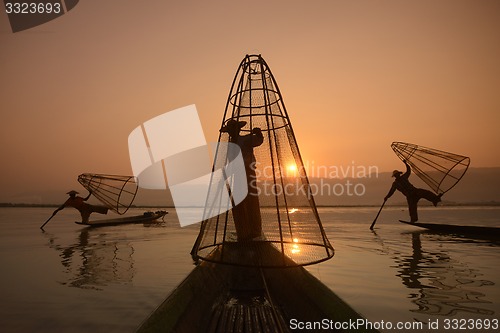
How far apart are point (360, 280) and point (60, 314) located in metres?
5.85

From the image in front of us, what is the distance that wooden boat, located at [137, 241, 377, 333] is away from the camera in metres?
3.00

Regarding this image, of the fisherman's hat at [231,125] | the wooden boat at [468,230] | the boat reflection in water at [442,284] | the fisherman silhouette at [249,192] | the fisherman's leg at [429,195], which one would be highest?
the fisherman's hat at [231,125]

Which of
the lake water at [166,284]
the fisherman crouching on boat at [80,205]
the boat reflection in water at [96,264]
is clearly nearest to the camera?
the lake water at [166,284]

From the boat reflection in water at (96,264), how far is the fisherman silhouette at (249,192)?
3.22 metres

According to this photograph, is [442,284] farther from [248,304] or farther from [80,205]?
[80,205]

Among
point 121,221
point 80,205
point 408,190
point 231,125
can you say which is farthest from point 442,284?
point 121,221

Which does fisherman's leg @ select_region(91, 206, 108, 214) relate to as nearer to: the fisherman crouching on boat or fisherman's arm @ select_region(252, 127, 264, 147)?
the fisherman crouching on boat

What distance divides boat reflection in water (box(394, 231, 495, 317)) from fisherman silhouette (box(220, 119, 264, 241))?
9.72ft

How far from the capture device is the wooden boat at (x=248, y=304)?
9.83 ft

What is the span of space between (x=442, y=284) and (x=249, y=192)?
4.47m

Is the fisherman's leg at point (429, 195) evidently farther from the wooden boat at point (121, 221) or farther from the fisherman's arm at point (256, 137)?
the wooden boat at point (121, 221)

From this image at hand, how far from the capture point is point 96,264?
28.8ft

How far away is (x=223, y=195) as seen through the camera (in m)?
6.13

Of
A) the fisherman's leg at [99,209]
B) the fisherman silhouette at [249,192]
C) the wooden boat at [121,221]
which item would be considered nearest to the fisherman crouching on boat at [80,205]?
the fisherman's leg at [99,209]
